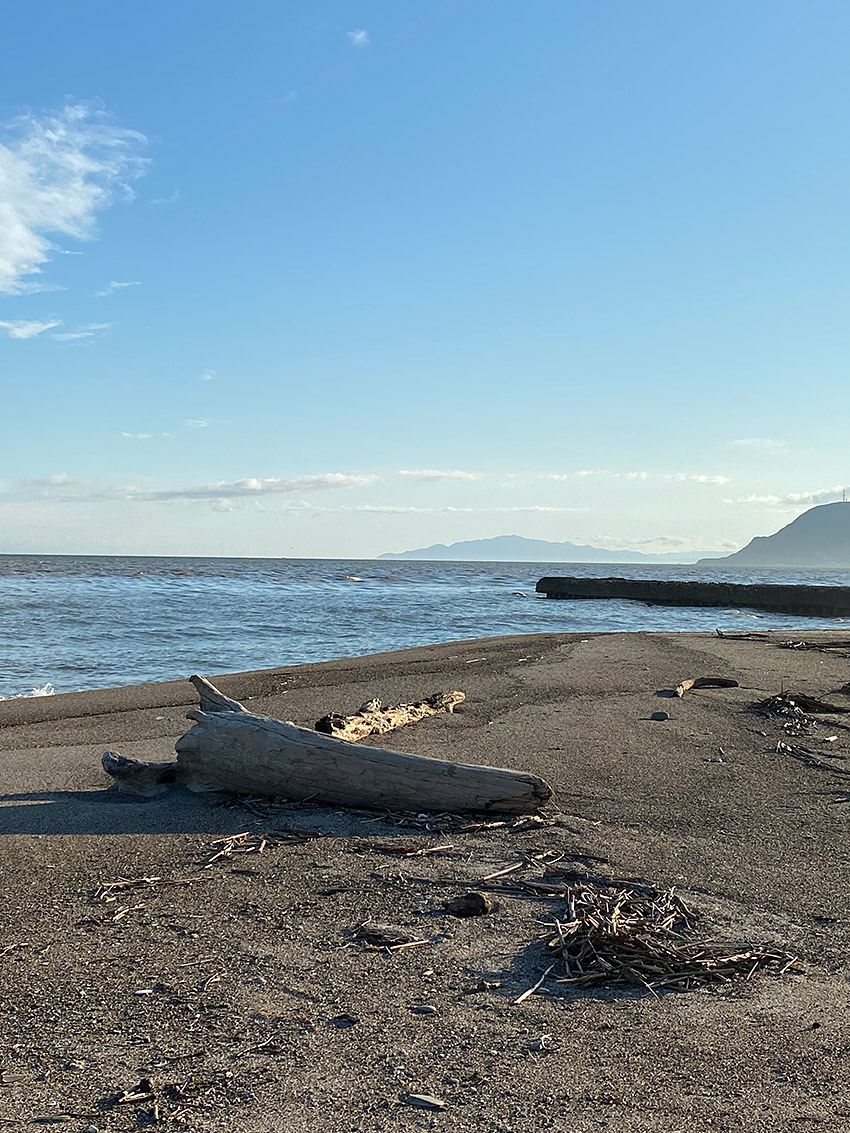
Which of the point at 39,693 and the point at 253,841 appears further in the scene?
the point at 39,693

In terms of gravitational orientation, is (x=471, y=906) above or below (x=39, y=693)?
above

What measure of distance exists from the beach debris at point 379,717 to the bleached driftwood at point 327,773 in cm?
95

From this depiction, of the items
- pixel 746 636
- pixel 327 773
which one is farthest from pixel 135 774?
pixel 746 636

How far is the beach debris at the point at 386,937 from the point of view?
3.53m

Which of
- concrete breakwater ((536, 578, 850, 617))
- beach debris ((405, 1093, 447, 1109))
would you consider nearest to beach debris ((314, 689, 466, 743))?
beach debris ((405, 1093, 447, 1109))

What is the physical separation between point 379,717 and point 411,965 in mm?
4129

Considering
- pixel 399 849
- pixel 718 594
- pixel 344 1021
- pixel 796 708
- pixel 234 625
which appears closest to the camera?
pixel 344 1021

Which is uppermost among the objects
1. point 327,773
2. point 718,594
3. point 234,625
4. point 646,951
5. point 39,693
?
point 718,594

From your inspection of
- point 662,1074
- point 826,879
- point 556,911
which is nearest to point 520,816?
point 556,911

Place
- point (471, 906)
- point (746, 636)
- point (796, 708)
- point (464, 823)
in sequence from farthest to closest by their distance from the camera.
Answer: point (746, 636)
point (796, 708)
point (464, 823)
point (471, 906)

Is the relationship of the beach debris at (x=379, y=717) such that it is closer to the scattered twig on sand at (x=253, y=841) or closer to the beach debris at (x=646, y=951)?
the scattered twig on sand at (x=253, y=841)

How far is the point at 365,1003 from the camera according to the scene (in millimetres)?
3076

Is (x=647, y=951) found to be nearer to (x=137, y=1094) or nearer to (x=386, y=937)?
(x=386, y=937)

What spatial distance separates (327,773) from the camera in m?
5.48
